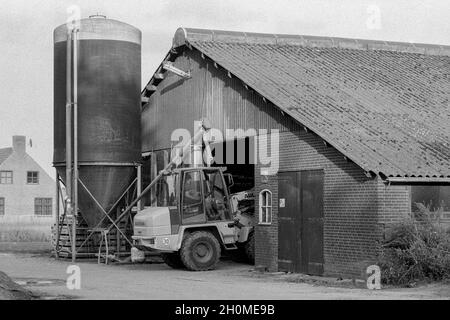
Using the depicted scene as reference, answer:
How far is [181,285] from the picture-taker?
21.6 m

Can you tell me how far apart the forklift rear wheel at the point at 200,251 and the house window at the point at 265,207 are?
Answer: 166 cm

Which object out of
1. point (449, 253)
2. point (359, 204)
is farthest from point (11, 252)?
point (449, 253)

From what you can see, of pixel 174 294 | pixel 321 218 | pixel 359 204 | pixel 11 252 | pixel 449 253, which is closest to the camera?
pixel 174 294

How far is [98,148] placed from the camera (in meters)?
31.5

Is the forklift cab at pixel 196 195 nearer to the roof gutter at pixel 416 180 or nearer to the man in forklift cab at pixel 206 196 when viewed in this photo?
the man in forklift cab at pixel 206 196

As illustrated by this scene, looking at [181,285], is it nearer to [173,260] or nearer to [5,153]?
[173,260]

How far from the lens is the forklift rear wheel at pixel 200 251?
2689 centimetres

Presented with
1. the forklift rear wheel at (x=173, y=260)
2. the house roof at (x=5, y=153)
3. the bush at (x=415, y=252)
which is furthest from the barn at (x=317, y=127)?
the house roof at (x=5, y=153)

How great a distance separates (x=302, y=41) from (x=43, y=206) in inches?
1991

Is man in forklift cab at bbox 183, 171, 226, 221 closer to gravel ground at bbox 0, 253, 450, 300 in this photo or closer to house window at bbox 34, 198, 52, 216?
gravel ground at bbox 0, 253, 450, 300

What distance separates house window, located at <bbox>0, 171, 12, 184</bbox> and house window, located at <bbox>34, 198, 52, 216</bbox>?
2.83 meters
